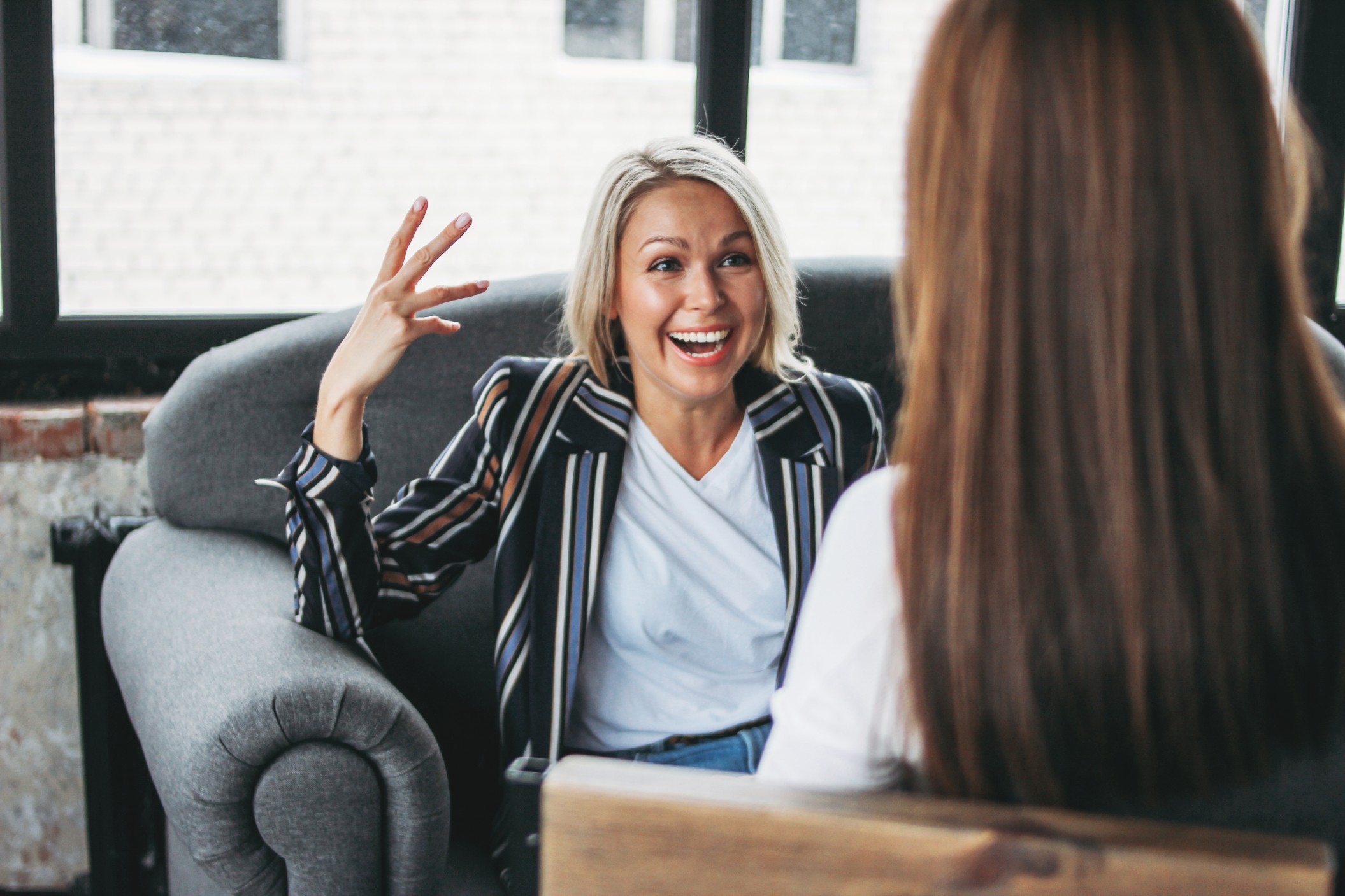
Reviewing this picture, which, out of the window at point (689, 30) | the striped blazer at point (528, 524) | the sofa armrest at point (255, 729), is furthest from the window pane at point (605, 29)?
the sofa armrest at point (255, 729)

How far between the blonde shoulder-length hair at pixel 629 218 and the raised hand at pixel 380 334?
290 millimetres

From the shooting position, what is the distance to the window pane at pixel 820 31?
249cm

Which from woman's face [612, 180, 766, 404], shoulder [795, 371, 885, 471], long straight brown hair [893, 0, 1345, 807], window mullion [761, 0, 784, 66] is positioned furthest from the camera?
window mullion [761, 0, 784, 66]

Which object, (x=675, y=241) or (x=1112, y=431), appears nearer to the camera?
(x=1112, y=431)

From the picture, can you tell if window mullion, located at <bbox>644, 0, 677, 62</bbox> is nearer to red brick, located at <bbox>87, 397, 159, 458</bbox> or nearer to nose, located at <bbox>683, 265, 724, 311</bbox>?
nose, located at <bbox>683, 265, 724, 311</bbox>

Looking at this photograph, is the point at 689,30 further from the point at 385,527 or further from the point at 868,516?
the point at 868,516

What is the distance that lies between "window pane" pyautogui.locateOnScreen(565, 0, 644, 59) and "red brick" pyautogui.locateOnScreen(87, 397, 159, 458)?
3.48 ft

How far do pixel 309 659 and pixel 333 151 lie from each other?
1.21 metres

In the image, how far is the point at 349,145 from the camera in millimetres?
2240

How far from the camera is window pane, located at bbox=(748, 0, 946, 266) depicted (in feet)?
8.23

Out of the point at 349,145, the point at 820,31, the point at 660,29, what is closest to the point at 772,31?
the point at 820,31

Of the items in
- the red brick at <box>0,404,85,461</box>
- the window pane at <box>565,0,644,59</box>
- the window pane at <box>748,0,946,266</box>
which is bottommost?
the red brick at <box>0,404,85,461</box>

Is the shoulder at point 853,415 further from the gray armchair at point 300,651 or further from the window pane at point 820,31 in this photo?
the window pane at point 820,31

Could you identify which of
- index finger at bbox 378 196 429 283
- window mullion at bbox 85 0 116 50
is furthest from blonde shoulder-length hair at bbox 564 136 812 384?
window mullion at bbox 85 0 116 50
